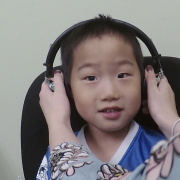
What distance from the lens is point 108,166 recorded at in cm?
48

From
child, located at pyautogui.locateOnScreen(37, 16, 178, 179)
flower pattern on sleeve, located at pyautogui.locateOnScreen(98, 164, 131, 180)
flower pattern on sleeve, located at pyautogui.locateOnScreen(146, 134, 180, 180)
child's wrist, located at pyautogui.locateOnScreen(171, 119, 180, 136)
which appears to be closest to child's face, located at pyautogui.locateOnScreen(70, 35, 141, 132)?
child, located at pyautogui.locateOnScreen(37, 16, 178, 179)

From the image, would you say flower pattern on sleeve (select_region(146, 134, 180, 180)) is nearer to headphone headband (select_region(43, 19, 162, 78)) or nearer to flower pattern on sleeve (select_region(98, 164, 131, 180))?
flower pattern on sleeve (select_region(98, 164, 131, 180))

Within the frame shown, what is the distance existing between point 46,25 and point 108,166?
75 cm

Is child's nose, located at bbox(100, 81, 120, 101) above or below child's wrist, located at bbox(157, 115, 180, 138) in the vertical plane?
above

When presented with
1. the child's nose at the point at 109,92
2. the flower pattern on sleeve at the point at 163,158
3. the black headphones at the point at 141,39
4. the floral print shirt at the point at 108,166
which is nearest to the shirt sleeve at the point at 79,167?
the floral print shirt at the point at 108,166

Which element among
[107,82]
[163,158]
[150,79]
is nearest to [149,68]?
[150,79]

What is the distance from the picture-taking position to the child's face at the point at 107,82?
2.41 ft

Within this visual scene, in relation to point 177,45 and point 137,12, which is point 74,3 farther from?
point 177,45

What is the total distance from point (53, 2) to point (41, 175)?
2.20 ft

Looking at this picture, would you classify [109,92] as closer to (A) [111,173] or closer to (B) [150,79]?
(B) [150,79]

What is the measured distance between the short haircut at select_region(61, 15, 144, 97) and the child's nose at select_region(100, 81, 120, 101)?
138mm

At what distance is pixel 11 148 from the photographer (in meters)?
1.28

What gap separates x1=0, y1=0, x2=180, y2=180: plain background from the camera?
1029 millimetres

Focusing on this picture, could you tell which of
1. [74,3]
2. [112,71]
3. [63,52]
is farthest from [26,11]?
[112,71]
